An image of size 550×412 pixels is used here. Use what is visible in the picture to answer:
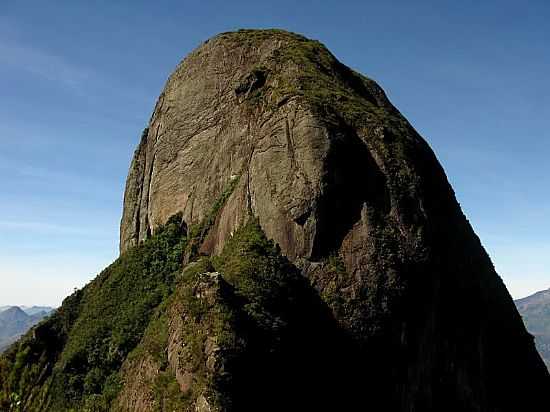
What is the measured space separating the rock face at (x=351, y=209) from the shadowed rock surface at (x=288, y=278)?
0.39 feet

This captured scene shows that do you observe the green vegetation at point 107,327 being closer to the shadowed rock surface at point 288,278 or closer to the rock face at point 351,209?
the shadowed rock surface at point 288,278

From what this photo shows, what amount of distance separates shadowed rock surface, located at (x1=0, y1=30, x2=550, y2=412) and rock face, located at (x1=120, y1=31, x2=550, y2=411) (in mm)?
119

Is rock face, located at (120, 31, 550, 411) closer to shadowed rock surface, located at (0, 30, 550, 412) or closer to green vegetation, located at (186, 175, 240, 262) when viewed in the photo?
shadowed rock surface, located at (0, 30, 550, 412)

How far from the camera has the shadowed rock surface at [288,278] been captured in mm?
25516

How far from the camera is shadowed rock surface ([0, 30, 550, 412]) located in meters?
25.5

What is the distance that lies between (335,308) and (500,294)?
22.3m

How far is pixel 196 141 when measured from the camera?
45.0 m

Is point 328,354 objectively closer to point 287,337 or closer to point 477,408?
point 287,337

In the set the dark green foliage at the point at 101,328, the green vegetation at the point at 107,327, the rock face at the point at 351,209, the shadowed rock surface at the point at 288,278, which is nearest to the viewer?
the shadowed rock surface at the point at 288,278

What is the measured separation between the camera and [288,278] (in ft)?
96.9

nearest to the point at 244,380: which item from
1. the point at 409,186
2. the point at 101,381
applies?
the point at 101,381

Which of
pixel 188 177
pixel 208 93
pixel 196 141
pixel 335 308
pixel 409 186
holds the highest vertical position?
pixel 208 93

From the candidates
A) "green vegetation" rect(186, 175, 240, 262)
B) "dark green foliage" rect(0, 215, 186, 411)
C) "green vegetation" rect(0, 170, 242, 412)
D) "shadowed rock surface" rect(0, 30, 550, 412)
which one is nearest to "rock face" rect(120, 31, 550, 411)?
"shadowed rock surface" rect(0, 30, 550, 412)

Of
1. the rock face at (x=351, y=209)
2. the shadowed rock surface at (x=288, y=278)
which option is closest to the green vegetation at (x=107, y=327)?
the shadowed rock surface at (x=288, y=278)
